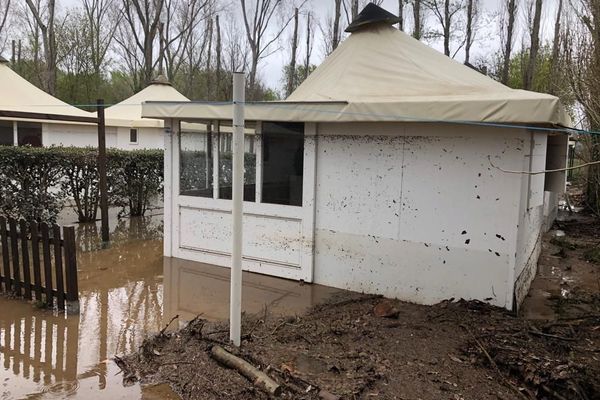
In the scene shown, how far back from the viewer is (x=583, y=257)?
852 cm

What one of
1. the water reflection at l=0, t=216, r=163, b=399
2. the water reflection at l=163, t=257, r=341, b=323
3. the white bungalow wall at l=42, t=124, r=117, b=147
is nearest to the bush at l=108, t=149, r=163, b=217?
the water reflection at l=0, t=216, r=163, b=399

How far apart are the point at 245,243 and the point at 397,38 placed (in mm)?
3747

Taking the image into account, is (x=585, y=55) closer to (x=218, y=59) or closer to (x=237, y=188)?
(x=237, y=188)

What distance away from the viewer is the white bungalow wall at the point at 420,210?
518 cm

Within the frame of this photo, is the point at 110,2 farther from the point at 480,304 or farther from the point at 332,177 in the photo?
the point at 480,304

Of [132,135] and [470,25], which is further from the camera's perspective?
[470,25]

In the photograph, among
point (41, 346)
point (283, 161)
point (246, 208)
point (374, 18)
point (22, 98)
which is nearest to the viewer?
point (41, 346)

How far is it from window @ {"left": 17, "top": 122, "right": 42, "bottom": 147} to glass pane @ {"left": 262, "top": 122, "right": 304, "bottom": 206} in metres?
11.1

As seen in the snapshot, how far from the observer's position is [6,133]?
46.8 ft

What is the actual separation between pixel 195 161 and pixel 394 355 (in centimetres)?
443

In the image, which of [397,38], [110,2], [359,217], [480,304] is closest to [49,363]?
[359,217]

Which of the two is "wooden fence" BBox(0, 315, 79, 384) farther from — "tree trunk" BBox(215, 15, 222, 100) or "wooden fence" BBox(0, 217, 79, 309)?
"tree trunk" BBox(215, 15, 222, 100)

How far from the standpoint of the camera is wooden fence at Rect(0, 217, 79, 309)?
16.3 feet

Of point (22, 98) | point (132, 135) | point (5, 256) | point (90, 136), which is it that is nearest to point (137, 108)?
point (132, 135)
